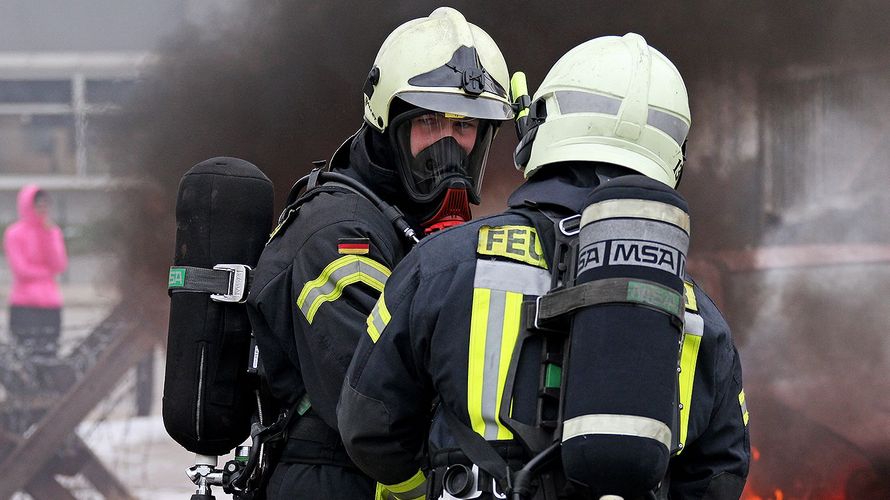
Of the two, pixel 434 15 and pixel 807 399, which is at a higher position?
pixel 434 15

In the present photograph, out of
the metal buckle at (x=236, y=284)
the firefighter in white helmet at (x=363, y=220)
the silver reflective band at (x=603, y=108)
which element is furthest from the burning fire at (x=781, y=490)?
the silver reflective band at (x=603, y=108)

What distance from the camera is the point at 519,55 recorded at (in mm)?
8234

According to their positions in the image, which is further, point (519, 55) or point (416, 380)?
point (519, 55)

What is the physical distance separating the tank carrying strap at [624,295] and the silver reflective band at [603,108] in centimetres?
43

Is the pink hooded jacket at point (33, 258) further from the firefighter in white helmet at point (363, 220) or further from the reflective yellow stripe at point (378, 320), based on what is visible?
the reflective yellow stripe at point (378, 320)

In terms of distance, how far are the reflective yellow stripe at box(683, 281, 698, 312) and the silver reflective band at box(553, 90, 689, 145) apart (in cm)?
29

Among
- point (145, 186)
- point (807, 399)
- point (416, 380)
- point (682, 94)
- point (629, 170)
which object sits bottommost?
point (807, 399)

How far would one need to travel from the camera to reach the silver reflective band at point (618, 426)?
193 cm

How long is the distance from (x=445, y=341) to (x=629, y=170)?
49cm

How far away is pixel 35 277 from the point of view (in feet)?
31.0

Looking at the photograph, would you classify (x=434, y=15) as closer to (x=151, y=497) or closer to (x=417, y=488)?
(x=417, y=488)

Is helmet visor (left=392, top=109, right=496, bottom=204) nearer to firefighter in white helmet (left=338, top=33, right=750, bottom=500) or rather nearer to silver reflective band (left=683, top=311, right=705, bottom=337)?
firefighter in white helmet (left=338, top=33, right=750, bottom=500)

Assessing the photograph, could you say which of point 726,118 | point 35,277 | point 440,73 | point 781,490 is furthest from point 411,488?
point 35,277

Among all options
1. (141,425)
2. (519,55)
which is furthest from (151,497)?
(519,55)
